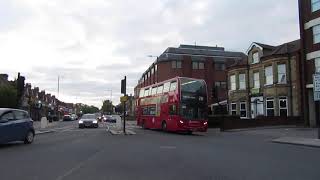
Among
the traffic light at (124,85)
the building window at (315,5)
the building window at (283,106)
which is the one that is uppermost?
the building window at (315,5)

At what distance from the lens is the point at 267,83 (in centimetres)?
4834

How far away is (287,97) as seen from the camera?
45.7 meters

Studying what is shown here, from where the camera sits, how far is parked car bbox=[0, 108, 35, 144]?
1828cm

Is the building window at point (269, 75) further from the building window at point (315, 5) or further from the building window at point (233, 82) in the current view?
the building window at point (315, 5)

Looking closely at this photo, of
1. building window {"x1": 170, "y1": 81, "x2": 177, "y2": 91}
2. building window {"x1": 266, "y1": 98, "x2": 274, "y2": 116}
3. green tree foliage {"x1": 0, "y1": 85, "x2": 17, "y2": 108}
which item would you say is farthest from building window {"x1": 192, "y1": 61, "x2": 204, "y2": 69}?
building window {"x1": 170, "y1": 81, "x2": 177, "y2": 91}

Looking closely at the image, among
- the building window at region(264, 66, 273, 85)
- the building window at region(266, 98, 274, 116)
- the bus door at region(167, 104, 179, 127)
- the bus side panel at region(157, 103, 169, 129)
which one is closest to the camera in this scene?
the bus door at region(167, 104, 179, 127)

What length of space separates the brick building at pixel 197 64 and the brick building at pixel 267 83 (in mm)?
26289

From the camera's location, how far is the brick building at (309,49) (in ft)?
132

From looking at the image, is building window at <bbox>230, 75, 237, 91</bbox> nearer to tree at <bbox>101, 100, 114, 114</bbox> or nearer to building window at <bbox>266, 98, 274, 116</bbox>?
building window at <bbox>266, 98, 274, 116</bbox>

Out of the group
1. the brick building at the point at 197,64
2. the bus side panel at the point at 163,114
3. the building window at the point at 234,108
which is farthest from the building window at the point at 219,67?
the bus side panel at the point at 163,114

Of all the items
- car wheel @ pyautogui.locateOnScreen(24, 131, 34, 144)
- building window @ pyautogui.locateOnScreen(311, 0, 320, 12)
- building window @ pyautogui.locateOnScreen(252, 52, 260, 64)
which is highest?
building window @ pyautogui.locateOnScreen(311, 0, 320, 12)

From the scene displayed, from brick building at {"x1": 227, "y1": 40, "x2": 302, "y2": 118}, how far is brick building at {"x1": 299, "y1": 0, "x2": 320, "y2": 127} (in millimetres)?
2314

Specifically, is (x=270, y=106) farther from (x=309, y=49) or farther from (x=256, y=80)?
(x=309, y=49)

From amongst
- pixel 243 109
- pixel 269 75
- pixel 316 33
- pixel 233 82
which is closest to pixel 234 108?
pixel 243 109
